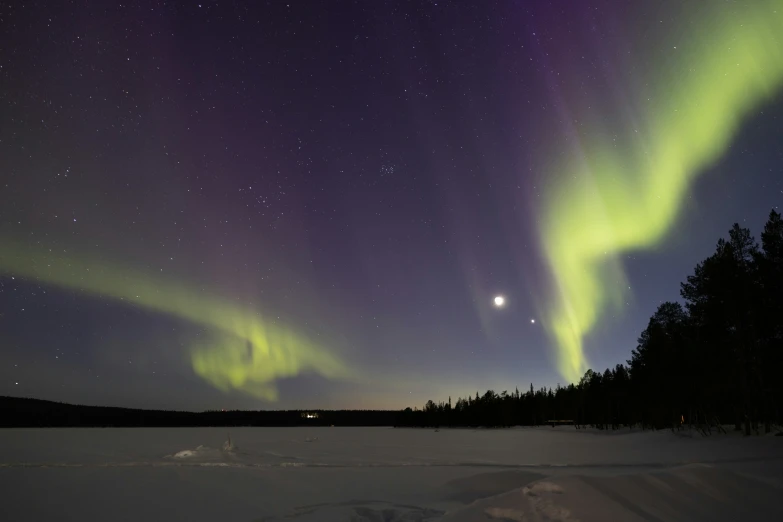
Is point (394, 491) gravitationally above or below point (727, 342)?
below

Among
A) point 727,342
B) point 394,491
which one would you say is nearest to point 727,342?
point 727,342

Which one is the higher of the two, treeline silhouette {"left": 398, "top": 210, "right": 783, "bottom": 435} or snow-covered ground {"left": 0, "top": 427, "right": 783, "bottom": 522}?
treeline silhouette {"left": 398, "top": 210, "right": 783, "bottom": 435}

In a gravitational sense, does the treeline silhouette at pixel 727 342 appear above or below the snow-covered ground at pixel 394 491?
above

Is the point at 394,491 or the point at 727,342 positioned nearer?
the point at 394,491

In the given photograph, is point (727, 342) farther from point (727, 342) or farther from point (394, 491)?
point (394, 491)

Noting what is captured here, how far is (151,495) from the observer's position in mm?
25203

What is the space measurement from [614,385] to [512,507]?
10311 cm

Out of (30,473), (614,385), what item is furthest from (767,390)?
(614,385)

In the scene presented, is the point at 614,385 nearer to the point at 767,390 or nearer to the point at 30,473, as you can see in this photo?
the point at 767,390

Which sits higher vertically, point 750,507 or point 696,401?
point 696,401

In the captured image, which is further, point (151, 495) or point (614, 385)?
point (614, 385)

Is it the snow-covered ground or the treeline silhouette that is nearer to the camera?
the snow-covered ground

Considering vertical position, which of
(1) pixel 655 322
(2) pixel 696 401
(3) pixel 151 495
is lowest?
(3) pixel 151 495

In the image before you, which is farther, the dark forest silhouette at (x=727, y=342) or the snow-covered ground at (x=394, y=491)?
the dark forest silhouette at (x=727, y=342)
